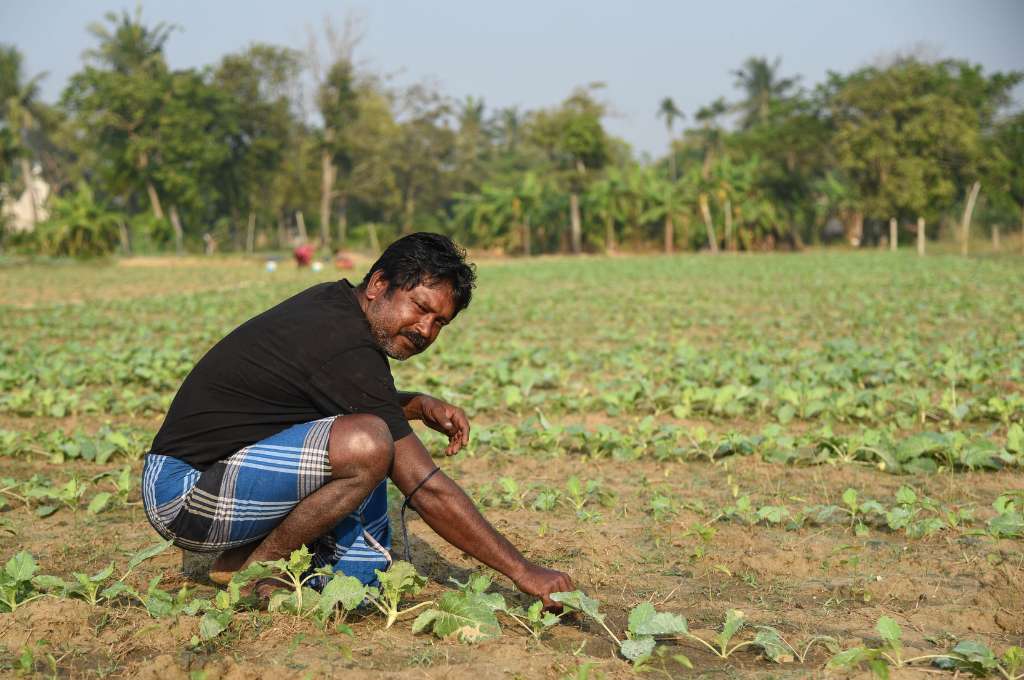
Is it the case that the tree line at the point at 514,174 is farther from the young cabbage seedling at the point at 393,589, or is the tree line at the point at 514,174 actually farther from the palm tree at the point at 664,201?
the young cabbage seedling at the point at 393,589

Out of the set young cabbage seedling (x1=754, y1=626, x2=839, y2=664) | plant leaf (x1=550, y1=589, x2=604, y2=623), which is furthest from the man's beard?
young cabbage seedling (x1=754, y1=626, x2=839, y2=664)

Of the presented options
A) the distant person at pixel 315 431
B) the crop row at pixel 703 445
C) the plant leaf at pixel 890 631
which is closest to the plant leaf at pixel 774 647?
the plant leaf at pixel 890 631

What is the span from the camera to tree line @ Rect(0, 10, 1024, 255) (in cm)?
3731

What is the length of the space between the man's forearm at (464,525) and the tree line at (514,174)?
109 ft

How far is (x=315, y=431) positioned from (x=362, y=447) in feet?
0.60

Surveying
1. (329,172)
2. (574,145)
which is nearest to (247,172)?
(329,172)

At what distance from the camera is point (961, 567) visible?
334 centimetres

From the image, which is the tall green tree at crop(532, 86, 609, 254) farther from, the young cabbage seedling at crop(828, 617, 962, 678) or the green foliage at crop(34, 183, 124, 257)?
the young cabbage seedling at crop(828, 617, 962, 678)

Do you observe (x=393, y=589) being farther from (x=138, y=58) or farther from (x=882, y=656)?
(x=138, y=58)

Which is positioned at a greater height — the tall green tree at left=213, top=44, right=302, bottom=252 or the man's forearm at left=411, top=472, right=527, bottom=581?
the tall green tree at left=213, top=44, right=302, bottom=252

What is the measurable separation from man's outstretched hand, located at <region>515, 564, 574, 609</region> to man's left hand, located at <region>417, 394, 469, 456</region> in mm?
690

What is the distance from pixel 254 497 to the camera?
2.81m

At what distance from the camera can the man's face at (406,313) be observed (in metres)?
2.84

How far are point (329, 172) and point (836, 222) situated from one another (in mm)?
27477
